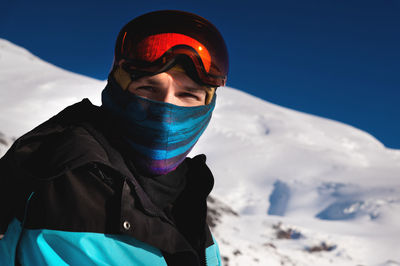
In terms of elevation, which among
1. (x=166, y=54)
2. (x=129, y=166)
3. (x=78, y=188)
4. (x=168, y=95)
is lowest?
(x=78, y=188)

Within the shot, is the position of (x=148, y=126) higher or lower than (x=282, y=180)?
lower

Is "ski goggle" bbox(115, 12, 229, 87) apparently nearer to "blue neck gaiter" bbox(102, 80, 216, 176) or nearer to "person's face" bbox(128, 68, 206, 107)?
"person's face" bbox(128, 68, 206, 107)

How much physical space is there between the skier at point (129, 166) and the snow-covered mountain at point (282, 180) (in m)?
3.37

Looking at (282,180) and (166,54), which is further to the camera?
(282,180)

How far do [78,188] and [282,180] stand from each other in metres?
18.4

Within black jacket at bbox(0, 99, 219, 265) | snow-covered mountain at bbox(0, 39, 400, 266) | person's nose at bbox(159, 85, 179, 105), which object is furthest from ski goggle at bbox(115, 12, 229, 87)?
snow-covered mountain at bbox(0, 39, 400, 266)

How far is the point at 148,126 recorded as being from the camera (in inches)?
57.7

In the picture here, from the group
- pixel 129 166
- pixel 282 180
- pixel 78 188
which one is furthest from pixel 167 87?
pixel 282 180

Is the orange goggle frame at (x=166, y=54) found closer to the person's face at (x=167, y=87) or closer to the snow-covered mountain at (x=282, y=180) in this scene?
the person's face at (x=167, y=87)

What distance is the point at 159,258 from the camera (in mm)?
1175

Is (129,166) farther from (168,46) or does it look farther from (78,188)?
(168,46)

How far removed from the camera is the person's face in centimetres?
142

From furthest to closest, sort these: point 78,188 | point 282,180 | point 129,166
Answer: point 282,180, point 129,166, point 78,188

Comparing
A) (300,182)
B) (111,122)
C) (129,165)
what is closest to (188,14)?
(111,122)
